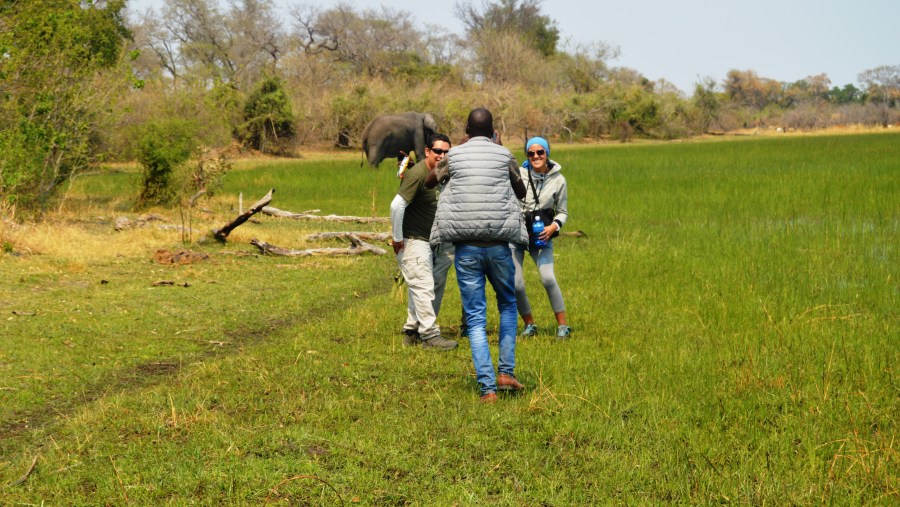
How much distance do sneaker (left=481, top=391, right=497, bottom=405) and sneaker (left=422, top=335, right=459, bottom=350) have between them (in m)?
1.64

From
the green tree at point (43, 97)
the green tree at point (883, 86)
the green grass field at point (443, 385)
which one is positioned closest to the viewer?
the green grass field at point (443, 385)

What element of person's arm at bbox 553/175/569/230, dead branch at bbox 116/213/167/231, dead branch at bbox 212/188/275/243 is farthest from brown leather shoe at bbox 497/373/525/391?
dead branch at bbox 116/213/167/231

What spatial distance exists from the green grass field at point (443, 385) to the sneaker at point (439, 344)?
0.49 ft

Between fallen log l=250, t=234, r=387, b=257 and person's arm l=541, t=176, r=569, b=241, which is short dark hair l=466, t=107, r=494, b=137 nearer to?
person's arm l=541, t=176, r=569, b=241

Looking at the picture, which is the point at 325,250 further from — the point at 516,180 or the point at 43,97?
the point at 516,180

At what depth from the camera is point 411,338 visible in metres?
7.86

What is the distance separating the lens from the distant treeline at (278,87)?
51.4ft

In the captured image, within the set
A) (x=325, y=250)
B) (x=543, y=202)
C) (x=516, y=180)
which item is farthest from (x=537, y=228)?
(x=325, y=250)

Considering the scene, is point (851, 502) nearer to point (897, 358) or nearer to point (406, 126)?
point (897, 358)

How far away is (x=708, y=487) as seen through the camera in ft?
15.3

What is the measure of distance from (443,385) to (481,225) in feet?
4.18

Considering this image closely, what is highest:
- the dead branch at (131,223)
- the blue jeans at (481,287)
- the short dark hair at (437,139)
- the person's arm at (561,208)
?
the short dark hair at (437,139)

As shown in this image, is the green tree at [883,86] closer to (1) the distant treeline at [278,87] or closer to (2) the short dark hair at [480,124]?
(1) the distant treeline at [278,87]

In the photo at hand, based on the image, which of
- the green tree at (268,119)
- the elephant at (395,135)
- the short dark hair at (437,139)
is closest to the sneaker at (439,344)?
the short dark hair at (437,139)
